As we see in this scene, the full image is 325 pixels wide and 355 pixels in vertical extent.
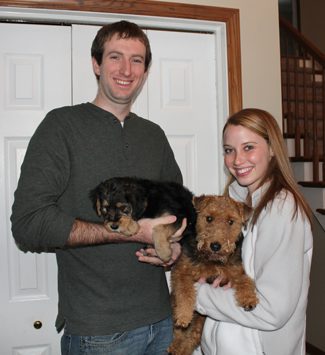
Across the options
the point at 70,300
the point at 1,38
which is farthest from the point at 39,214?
the point at 1,38

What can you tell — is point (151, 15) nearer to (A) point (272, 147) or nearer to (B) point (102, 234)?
(A) point (272, 147)

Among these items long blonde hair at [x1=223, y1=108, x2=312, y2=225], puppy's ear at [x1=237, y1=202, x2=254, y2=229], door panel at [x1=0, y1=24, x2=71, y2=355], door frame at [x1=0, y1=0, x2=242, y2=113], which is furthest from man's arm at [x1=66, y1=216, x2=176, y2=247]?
door frame at [x1=0, y1=0, x2=242, y2=113]

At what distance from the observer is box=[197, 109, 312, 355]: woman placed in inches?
65.9

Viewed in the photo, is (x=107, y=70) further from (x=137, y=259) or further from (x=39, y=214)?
(x=137, y=259)

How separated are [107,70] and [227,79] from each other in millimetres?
1090

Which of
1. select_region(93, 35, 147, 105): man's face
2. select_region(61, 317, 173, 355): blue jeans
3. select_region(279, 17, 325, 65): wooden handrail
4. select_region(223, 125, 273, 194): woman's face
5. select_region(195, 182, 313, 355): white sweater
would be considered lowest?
select_region(61, 317, 173, 355): blue jeans

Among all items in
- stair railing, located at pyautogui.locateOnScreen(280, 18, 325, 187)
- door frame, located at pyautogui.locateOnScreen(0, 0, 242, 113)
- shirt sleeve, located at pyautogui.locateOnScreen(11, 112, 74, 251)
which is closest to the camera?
shirt sleeve, located at pyautogui.locateOnScreen(11, 112, 74, 251)

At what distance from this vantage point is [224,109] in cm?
282

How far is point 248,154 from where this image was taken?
75.9 inches

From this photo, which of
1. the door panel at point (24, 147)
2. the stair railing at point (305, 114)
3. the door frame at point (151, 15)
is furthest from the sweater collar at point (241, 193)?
the stair railing at point (305, 114)

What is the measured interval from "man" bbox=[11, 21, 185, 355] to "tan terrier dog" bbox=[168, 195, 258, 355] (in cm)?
10

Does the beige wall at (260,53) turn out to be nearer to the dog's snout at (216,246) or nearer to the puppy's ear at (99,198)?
the dog's snout at (216,246)

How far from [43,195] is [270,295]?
42.4 inches

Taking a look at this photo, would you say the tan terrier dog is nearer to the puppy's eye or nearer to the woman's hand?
the woman's hand
